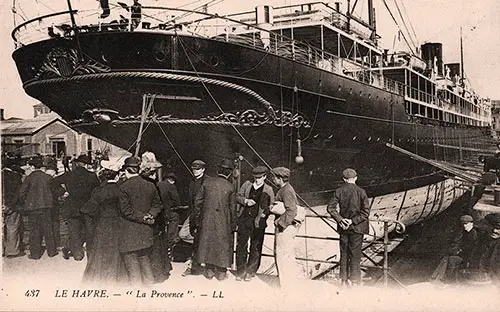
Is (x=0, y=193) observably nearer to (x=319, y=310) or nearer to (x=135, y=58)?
(x=135, y=58)

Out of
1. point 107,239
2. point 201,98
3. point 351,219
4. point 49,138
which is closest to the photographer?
point 107,239

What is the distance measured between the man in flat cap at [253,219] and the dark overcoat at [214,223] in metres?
0.33

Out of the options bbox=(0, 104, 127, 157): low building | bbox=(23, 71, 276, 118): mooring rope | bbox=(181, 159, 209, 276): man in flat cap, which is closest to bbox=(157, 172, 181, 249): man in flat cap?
bbox=(181, 159, 209, 276): man in flat cap

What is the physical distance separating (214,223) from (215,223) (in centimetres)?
1

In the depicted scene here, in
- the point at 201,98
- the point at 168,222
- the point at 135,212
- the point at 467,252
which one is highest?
Result: the point at 201,98

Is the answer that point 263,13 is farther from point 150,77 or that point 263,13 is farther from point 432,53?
point 432,53

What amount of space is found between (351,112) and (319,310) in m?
7.26

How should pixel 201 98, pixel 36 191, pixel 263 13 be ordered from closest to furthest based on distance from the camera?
pixel 36 191 → pixel 201 98 → pixel 263 13

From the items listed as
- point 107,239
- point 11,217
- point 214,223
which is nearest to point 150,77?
point 11,217

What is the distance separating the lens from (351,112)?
38.5 feet

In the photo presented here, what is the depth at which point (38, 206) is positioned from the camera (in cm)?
665

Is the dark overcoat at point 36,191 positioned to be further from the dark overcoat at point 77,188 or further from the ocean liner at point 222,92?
the ocean liner at point 222,92

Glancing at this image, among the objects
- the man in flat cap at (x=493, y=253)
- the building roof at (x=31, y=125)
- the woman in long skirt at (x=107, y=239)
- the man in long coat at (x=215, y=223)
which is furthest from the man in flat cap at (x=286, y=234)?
the building roof at (x=31, y=125)

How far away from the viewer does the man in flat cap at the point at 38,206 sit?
21.5ft
